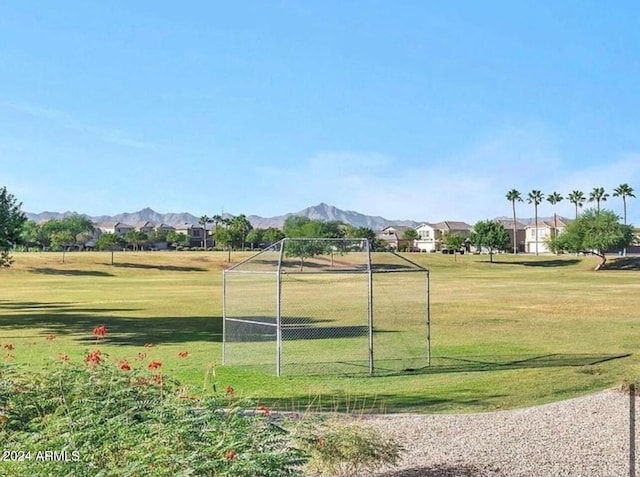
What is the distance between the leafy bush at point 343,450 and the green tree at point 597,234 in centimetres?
9109

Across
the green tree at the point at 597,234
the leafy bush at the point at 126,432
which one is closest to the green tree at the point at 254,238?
the green tree at the point at 597,234

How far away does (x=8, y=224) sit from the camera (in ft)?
96.1

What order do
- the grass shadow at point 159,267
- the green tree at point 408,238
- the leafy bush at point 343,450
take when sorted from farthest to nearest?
1. the green tree at point 408,238
2. the grass shadow at point 159,267
3. the leafy bush at point 343,450

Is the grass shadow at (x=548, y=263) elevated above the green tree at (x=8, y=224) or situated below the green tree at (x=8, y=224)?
below

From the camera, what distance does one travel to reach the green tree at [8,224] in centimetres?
2914

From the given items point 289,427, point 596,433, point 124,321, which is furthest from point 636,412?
point 124,321

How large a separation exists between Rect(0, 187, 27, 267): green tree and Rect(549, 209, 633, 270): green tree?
254ft

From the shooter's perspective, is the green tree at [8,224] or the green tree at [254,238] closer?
the green tree at [8,224]

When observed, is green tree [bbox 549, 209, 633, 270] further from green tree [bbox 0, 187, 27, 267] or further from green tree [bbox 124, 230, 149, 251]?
green tree [bbox 124, 230, 149, 251]

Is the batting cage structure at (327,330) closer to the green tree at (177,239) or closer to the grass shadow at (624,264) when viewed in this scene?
the grass shadow at (624,264)

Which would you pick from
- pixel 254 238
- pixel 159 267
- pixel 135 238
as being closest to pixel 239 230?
pixel 254 238

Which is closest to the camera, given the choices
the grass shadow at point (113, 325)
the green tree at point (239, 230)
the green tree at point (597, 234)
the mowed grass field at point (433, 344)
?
the mowed grass field at point (433, 344)

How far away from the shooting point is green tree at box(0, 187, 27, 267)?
29.1 meters

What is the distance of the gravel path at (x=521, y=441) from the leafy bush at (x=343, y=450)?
0.21 m
